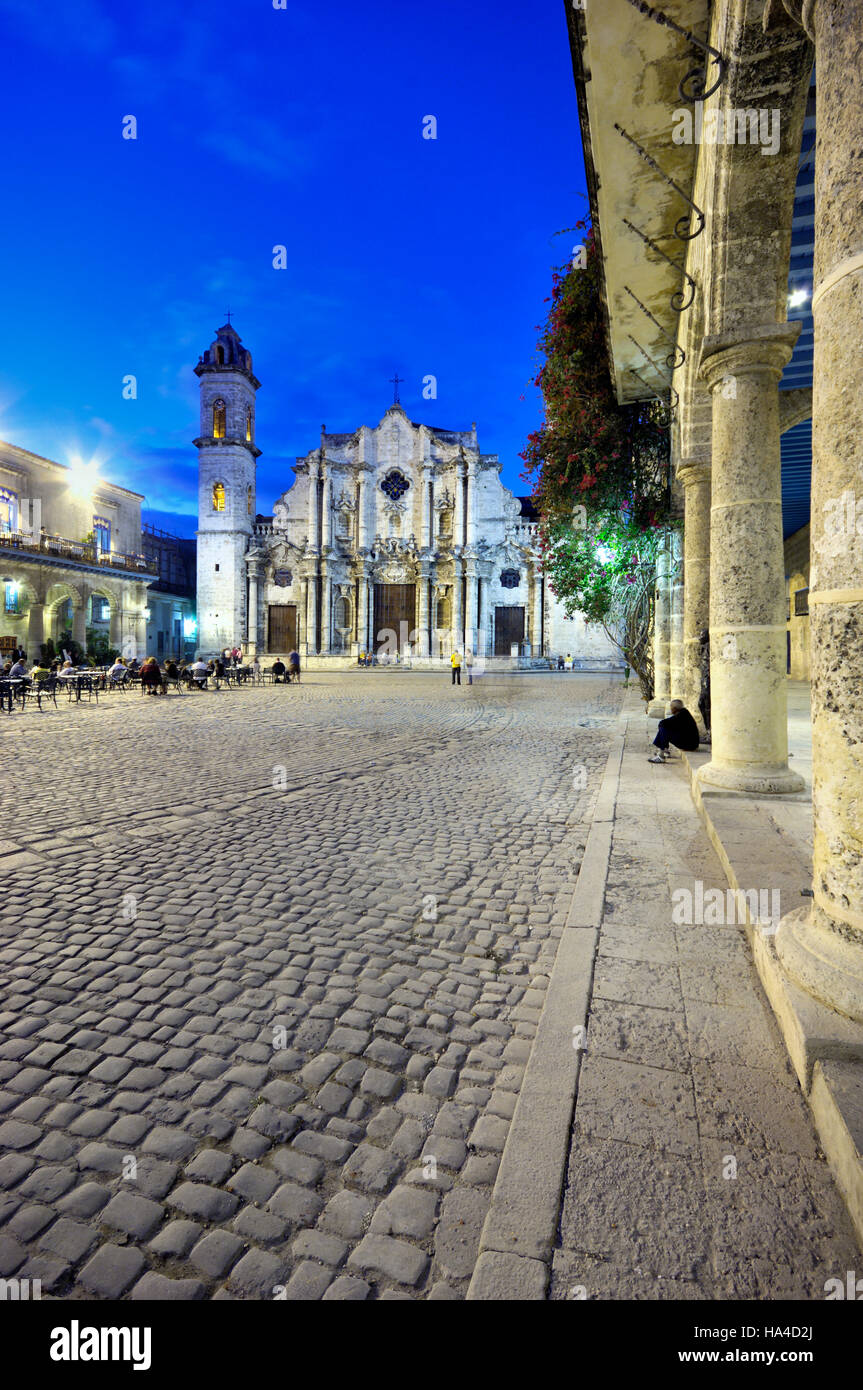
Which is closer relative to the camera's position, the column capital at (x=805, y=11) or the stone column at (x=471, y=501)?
the column capital at (x=805, y=11)

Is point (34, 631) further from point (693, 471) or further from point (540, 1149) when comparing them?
point (540, 1149)

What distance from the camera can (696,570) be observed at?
761cm

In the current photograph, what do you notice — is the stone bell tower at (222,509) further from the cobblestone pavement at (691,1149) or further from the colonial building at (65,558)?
the cobblestone pavement at (691,1149)

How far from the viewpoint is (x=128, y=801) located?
245 inches

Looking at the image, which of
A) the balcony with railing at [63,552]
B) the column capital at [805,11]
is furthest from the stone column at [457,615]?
the column capital at [805,11]

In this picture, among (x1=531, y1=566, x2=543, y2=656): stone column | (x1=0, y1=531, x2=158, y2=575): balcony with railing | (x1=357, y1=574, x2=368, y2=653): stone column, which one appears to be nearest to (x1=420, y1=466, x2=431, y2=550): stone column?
(x1=357, y1=574, x2=368, y2=653): stone column

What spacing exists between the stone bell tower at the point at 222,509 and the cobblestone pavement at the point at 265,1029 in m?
38.6

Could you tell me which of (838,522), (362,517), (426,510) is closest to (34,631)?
(362,517)

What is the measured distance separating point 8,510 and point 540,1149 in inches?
1439

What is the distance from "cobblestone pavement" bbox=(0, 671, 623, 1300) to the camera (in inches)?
66.2

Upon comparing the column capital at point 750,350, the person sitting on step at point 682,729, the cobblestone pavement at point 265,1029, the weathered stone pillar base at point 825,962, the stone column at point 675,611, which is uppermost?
the column capital at point 750,350

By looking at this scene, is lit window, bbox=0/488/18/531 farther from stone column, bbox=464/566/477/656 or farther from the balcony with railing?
stone column, bbox=464/566/477/656

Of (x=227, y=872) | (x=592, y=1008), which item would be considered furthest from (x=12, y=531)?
(x=592, y=1008)

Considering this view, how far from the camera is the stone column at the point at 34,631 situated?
29.3 m
